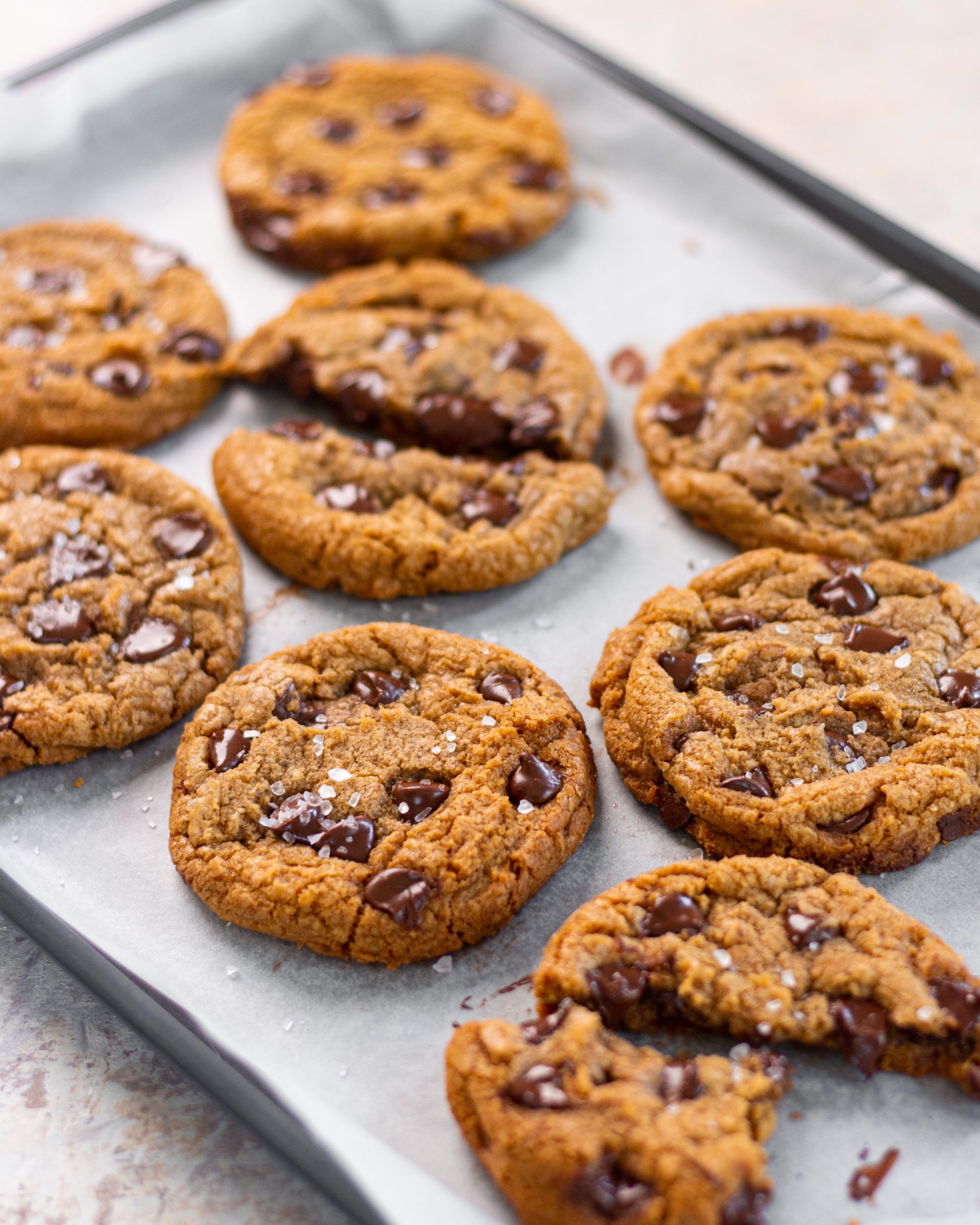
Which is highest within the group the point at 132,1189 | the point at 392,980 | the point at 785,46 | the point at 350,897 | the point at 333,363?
the point at 785,46

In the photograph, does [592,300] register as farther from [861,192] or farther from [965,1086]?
[965,1086]

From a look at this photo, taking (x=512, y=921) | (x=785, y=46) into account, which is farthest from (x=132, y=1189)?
(x=785, y=46)

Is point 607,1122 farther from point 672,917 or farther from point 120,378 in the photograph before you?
point 120,378

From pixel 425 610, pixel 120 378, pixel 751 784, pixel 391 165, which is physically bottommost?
pixel 425 610

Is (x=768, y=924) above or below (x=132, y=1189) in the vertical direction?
above

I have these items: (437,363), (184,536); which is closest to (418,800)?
(184,536)

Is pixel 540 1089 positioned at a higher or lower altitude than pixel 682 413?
lower

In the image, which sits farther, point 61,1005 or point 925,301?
point 925,301
